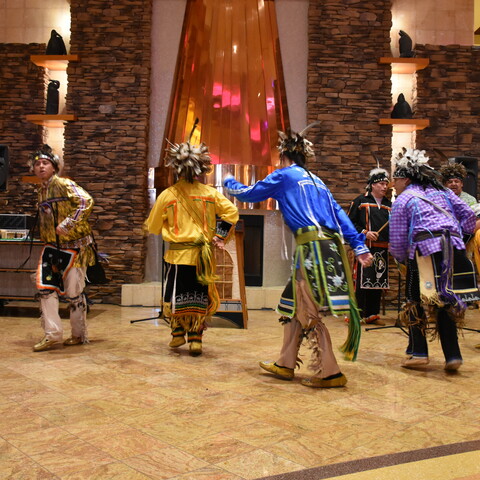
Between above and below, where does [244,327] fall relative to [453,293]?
below

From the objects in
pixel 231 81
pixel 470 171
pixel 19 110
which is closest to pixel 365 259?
pixel 470 171

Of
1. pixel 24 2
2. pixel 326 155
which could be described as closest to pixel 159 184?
pixel 326 155

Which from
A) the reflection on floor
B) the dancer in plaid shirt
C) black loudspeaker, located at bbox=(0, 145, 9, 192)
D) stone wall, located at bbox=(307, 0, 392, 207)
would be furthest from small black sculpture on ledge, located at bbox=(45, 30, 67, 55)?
the dancer in plaid shirt

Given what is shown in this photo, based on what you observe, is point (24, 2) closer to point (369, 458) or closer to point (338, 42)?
point (338, 42)

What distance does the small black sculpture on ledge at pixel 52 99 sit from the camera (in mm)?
7738

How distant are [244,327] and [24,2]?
593 centimetres

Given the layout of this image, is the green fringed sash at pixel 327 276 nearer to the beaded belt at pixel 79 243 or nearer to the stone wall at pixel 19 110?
the beaded belt at pixel 79 243

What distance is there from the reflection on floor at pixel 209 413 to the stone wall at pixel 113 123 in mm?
3016

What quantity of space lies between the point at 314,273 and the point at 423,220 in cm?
97

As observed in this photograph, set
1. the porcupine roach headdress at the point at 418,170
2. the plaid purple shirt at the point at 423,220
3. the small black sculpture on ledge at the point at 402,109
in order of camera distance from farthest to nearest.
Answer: the small black sculpture on ledge at the point at 402,109, the porcupine roach headdress at the point at 418,170, the plaid purple shirt at the point at 423,220

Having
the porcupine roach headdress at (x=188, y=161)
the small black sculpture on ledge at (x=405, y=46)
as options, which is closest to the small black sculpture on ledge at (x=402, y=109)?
the small black sculpture on ledge at (x=405, y=46)

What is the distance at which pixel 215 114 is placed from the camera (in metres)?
7.22

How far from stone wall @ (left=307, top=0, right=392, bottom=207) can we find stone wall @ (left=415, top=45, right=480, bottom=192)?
2.07 ft

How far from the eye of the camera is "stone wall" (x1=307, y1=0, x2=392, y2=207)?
7582mm
